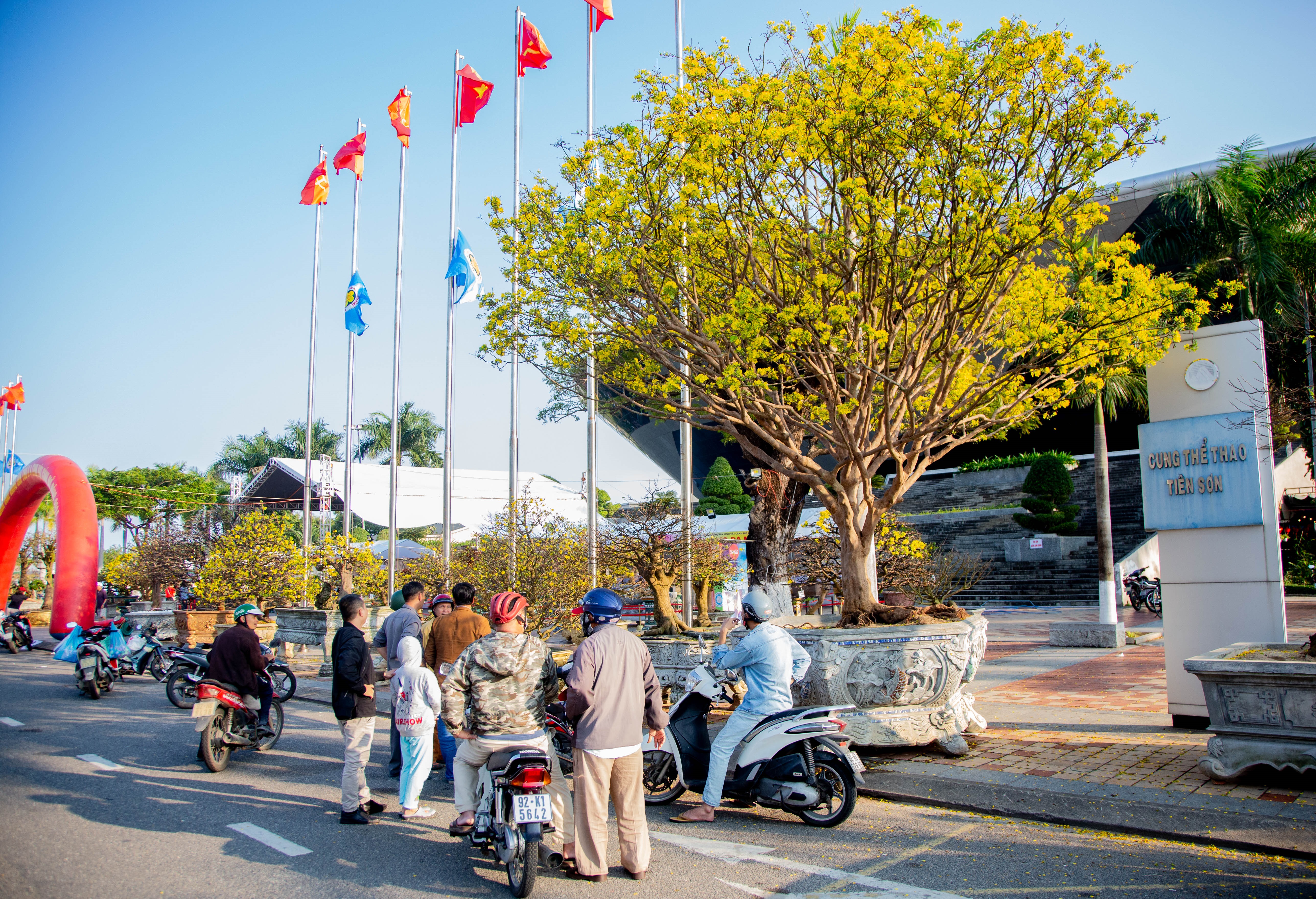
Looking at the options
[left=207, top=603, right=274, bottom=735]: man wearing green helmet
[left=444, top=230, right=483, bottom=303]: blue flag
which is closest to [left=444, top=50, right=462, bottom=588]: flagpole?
[left=444, top=230, right=483, bottom=303]: blue flag

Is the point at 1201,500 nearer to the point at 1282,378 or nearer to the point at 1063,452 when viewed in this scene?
the point at 1282,378

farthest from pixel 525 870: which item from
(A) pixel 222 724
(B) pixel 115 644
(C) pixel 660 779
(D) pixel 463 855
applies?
(B) pixel 115 644

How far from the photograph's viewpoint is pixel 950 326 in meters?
8.24

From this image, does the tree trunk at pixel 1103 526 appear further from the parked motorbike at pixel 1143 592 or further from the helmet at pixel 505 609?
the helmet at pixel 505 609

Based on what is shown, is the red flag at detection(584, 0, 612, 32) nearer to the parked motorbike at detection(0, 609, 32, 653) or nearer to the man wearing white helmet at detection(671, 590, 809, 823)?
the man wearing white helmet at detection(671, 590, 809, 823)

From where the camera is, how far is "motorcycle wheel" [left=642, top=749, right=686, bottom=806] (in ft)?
19.5

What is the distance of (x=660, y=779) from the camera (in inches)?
236

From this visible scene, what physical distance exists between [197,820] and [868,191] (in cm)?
723

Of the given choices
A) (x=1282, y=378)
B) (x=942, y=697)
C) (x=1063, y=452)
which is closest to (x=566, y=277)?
(x=942, y=697)

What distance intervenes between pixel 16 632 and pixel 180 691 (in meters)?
12.5

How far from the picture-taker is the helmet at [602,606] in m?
4.63

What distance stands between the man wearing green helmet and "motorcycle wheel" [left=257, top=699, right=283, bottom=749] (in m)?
0.32

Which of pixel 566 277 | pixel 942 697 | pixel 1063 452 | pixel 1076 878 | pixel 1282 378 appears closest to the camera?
pixel 1076 878

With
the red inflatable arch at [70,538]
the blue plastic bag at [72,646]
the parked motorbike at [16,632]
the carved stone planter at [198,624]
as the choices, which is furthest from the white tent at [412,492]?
the blue plastic bag at [72,646]
